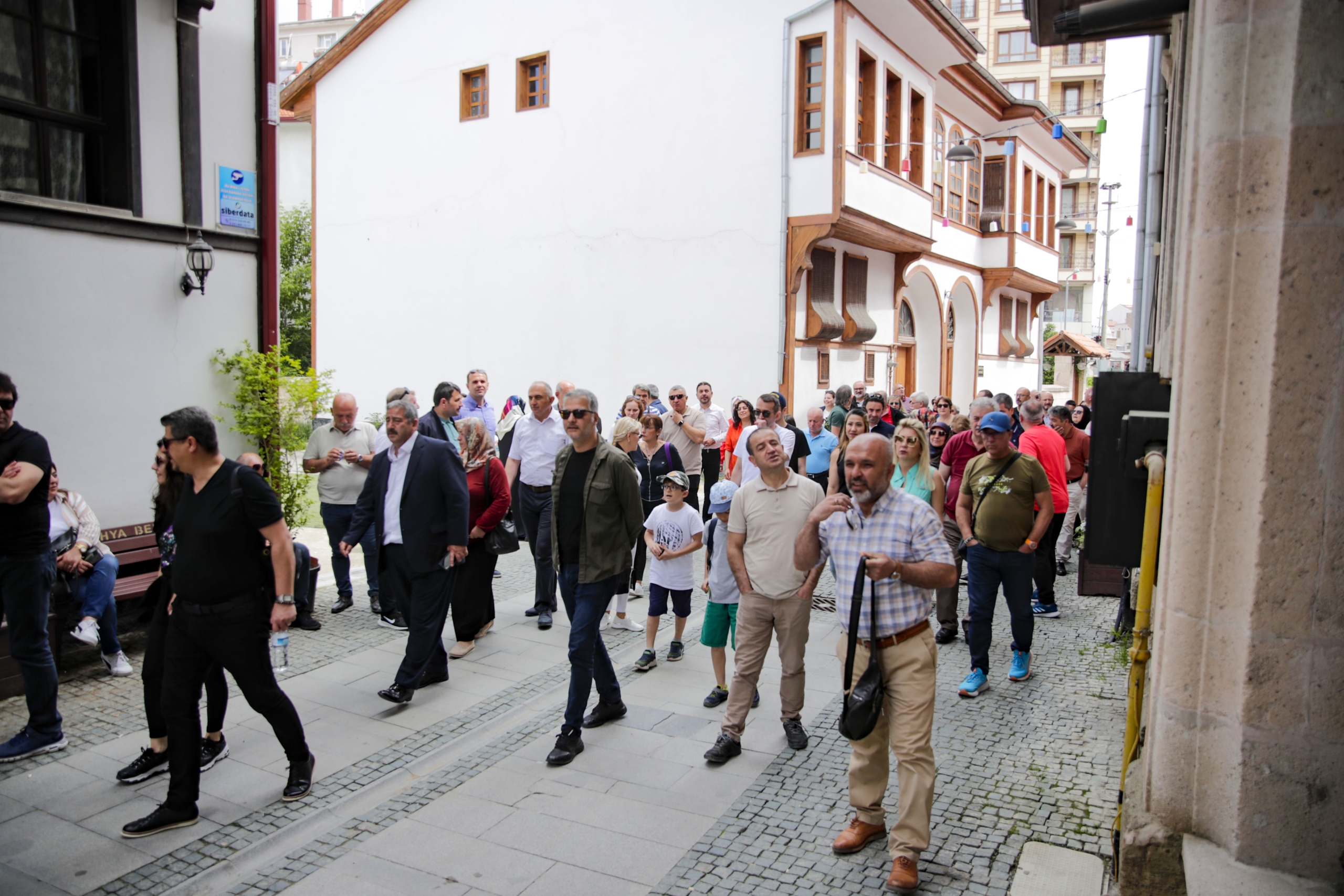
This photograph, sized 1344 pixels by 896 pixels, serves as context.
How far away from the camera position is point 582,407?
5.62 m

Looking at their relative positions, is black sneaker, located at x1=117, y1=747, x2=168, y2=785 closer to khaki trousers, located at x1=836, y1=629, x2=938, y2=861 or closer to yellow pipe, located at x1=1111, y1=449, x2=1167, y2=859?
khaki trousers, located at x1=836, y1=629, x2=938, y2=861

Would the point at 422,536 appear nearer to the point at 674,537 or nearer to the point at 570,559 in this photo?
the point at 570,559

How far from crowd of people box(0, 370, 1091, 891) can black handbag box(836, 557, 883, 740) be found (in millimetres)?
30

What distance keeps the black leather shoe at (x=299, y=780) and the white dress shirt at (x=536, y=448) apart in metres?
3.82

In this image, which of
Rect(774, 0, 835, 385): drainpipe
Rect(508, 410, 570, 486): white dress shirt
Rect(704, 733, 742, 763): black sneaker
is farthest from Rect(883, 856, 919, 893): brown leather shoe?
Rect(774, 0, 835, 385): drainpipe

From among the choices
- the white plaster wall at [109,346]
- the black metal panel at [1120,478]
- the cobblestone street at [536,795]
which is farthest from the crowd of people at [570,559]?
the white plaster wall at [109,346]

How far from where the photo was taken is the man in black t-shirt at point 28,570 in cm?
498

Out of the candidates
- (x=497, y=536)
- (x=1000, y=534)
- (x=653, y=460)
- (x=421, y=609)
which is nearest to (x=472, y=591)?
(x=497, y=536)

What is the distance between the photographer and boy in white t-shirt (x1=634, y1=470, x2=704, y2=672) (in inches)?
262

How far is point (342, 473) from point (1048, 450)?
588 centimetres

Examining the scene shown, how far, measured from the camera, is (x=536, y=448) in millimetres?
8484

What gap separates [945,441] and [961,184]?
15.2 meters

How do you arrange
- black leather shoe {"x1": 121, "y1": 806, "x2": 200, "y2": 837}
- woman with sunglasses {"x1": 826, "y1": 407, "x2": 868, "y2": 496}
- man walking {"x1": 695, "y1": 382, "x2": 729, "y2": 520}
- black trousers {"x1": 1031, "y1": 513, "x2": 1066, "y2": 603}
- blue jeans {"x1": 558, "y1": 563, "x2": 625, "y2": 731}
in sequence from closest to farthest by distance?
black leather shoe {"x1": 121, "y1": 806, "x2": 200, "y2": 837} < blue jeans {"x1": 558, "y1": 563, "x2": 625, "y2": 731} < woman with sunglasses {"x1": 826, "y1": 407, "x2": 868, "y2": 496} < black trousers {"x1": 1031, "y1": 513, "x2": 1066, "y2": 603} < man walking {"x1": 695, "y1": 382, "x2": 729, "y2": 520}

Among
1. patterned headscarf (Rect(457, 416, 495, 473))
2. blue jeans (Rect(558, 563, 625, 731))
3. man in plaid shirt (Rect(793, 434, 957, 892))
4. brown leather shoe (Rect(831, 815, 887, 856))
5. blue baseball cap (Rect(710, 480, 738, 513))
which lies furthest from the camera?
patterned headscarf (Rect(457, 416, 495, 473))
